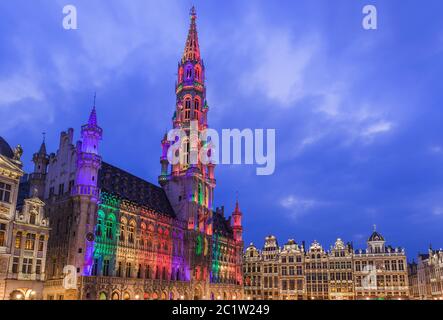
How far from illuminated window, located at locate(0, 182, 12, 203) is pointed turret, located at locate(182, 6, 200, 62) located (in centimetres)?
5810

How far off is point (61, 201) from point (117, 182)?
1187 cm

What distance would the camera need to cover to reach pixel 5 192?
146 feet

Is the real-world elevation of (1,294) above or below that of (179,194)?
below

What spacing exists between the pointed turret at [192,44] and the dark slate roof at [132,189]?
100 ft

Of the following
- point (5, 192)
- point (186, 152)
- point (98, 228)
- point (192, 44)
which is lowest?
point (98, 228)

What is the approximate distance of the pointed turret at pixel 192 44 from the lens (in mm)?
96312

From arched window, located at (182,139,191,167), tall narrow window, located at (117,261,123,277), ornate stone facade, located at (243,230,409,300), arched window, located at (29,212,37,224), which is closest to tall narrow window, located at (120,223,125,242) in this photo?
tall narrow window, located at (117,261,123,277)

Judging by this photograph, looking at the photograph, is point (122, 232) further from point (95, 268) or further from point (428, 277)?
point (428, 277)

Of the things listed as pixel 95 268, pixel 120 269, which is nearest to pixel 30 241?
pixel 95 268

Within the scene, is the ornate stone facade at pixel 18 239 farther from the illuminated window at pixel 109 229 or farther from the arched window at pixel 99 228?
the illuminated window at pixel 109 229

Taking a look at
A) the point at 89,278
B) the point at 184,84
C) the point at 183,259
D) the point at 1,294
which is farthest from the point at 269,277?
the point at 1,294

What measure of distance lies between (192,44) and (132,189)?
40028 mm
